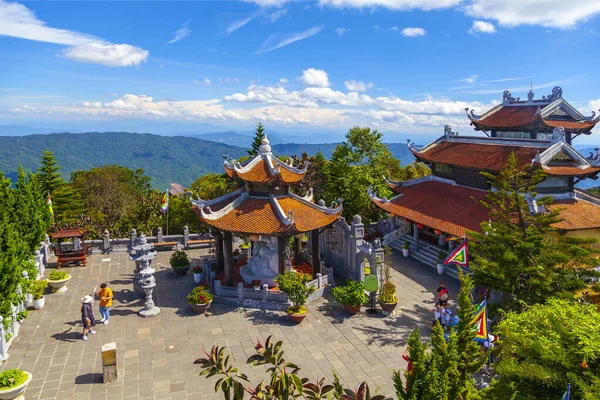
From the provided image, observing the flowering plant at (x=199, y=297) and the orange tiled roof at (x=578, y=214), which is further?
the orange tiled roof at (x=578, y=214)

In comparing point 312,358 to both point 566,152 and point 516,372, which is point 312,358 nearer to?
point 516,372

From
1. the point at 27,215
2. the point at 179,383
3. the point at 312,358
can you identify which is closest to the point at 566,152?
the point at 312,358

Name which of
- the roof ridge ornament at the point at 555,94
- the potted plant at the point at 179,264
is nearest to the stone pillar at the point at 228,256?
the potted plant at the point at 179,264

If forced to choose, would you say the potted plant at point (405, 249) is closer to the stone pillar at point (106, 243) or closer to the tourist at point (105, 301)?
the tourist at point (105, 301)

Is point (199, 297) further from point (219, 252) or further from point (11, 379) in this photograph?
point (11, 379)

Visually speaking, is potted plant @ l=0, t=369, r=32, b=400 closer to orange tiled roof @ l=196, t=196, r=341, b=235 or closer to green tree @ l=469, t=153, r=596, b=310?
orange tiled roof @ l=196, t=196, r=341, b=235

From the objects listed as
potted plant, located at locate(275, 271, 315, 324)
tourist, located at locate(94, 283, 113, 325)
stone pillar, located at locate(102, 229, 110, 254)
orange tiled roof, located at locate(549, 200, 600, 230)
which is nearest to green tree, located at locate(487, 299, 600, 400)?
potted plant, located at locate(275, 271, 315, 324)

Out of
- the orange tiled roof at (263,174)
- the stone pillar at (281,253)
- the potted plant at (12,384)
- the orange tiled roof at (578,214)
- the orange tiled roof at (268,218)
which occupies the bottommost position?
the potted plant at (12,384)

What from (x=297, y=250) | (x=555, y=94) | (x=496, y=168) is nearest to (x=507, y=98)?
(x=555, y=94)
